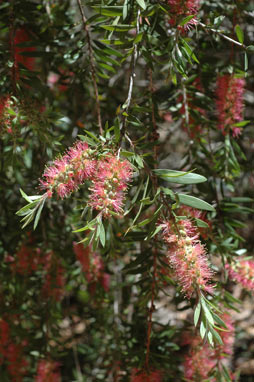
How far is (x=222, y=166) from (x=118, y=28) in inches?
24.7

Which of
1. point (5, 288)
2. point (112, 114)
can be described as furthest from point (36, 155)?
point (5, 288)

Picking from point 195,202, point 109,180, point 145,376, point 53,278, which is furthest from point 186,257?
point 53,278

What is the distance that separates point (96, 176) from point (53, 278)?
33.7 inches

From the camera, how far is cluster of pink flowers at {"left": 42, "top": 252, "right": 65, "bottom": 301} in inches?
66.0

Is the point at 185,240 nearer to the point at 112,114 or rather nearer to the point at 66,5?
the point at 112,114

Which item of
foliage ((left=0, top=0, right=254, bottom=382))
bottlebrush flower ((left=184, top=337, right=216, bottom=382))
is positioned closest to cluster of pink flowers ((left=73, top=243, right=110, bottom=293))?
foliage ((left=0, top=0, right=254, bottom=382))

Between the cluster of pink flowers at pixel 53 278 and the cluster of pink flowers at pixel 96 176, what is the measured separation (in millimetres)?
782

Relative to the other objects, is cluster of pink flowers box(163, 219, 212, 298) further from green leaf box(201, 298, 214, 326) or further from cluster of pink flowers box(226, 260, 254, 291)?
cluster of pink flowers box(226, 260, 254, 291)

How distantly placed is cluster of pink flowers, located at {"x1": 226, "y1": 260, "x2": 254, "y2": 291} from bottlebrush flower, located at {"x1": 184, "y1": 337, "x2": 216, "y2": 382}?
0.97 feet

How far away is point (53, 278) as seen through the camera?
65.8 inches

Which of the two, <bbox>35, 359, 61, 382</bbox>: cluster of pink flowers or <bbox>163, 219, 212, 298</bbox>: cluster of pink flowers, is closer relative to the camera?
<bbox>163, 219, 212, 298</bbox>: cluster of pink flowers

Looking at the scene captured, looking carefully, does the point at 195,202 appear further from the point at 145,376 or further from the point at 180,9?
the point at 145,376

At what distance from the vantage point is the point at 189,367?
1.48 metres

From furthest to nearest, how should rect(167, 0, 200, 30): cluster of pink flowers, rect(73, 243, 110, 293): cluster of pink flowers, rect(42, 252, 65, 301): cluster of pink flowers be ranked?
rect(42, 252, 65, 301): cluster of pink flowers < rect(73, 243, 110, 293): cluster of pink flowers < rect(167, 0, 200, 30): cluster of pink flowers
